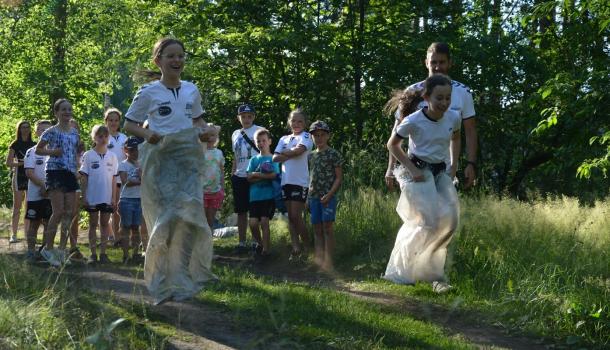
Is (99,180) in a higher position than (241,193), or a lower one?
higher

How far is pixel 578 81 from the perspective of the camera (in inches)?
464

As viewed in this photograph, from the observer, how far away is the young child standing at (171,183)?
20.8 feet

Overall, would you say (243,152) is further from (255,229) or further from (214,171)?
(255,229)

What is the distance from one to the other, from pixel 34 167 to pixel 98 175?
1338 mm

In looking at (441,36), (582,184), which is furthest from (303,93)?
(582,184)

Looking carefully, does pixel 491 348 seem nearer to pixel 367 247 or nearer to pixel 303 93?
pixel 367 247

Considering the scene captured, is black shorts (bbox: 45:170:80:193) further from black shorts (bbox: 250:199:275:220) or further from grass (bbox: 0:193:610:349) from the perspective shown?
black shorts (bbox: 250:199:275:220)

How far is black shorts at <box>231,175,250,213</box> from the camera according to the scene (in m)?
11.3

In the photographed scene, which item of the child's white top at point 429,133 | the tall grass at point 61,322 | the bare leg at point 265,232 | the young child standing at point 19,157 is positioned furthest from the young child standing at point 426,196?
the young child standing at point 19,157

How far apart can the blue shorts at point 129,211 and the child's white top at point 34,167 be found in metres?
1.41

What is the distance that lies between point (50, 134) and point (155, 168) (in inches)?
150

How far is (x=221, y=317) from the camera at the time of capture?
6.24 meters

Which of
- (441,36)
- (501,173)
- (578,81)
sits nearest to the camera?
(578,81)

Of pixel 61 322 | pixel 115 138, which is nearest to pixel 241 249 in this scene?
pixel 115 138
